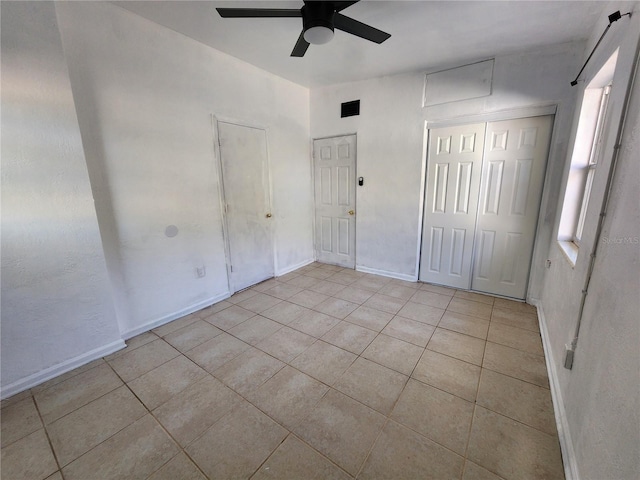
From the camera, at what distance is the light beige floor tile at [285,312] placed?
2721mm

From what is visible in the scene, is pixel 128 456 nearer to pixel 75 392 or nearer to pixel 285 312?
pixel 75 392

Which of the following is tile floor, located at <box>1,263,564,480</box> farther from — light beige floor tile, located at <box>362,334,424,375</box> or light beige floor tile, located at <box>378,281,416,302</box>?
light beige floor tile, located at <box>378,281,416,302</box>

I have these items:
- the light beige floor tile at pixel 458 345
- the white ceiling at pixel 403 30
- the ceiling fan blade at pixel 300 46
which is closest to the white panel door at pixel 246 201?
the white ceiling at pixel 403 30

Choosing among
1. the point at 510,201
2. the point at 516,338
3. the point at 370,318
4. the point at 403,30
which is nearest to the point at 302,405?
the point at 370,318

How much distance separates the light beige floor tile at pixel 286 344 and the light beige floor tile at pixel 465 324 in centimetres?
135

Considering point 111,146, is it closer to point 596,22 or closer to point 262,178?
point 262,178

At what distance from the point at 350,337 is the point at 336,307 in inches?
23.0

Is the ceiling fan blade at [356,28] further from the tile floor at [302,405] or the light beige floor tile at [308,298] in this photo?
the light beige floor tile at [308,298]

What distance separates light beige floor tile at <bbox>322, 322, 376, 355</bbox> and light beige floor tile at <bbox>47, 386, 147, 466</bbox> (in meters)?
1.46

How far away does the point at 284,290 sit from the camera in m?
3.45

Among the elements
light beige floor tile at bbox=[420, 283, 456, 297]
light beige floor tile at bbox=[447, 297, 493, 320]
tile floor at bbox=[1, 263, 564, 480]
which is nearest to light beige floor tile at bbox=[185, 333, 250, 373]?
tile floor at bbox=[1, 263, 564, 480]

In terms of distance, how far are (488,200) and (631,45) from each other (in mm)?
1827

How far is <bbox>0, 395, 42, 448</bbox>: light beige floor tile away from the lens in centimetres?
151

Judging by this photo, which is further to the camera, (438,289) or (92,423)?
(438,289)
